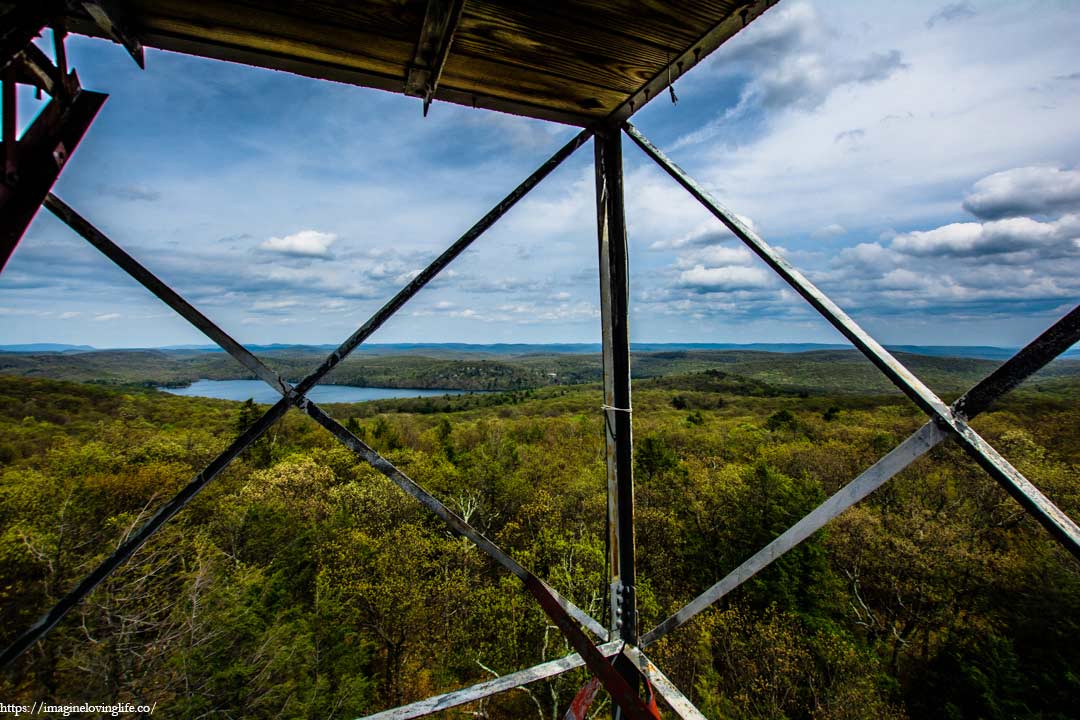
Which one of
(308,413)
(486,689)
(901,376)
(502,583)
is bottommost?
(502,583)

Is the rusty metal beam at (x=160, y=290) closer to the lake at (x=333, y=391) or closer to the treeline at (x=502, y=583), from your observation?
the treeline at (x=502, y=583)

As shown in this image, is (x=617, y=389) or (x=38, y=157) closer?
(x=38, y=157)

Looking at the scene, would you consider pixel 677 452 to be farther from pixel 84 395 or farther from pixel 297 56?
pixel 84 395

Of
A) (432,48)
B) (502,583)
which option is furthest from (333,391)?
(432,48)

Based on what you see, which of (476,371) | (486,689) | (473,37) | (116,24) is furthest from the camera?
(476,371)

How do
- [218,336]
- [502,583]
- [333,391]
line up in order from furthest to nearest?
[333,391], [502,583], [218,336]

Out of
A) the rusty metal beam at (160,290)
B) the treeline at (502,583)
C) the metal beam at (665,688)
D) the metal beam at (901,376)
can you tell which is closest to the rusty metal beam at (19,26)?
the rusty metal beam at (160,290)

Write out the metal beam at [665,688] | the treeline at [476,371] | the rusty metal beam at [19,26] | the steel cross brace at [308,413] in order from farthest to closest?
1. the treeline at [476,371]
2. the metal beam at [665,688]
3. the steel cross brace at [308,413]
4. the rusty metal beam at [19,26]

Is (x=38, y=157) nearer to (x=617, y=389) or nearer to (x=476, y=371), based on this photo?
(x=617, y=389)
